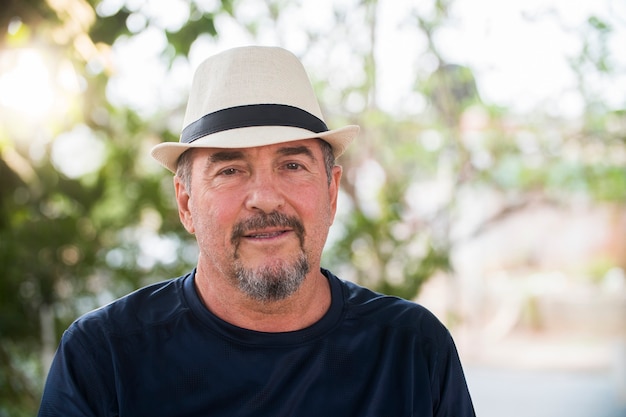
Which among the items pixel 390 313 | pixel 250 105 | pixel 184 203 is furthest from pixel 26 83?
pixel 390 313

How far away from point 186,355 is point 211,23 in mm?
1442

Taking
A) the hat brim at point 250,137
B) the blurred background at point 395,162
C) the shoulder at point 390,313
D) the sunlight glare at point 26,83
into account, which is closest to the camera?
the hat brim at point 250,137

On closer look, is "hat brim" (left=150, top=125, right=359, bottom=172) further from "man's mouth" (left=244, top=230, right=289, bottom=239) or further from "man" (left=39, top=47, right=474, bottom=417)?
"man's mouth" (left=244, top=230, right=289, bottom=239)

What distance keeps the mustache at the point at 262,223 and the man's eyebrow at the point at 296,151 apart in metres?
0.13

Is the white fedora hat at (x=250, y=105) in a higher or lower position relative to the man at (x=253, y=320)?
higher

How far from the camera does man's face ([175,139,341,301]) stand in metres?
1.37

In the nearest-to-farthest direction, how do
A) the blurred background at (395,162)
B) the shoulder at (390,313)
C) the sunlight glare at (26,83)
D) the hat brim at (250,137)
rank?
1. the hat brim at (250,137)
2. the shoulder at (390,313)
3. the sunlight glare at (26,83)
4. the blurred background at (395,162)

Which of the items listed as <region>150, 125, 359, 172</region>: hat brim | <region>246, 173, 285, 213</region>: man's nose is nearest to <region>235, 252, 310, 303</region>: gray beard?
<region>246, 173, 285, 213</region>: man's nose

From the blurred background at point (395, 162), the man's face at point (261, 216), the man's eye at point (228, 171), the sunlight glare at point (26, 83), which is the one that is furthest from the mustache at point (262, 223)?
the sunlight glare at point (26, 83)

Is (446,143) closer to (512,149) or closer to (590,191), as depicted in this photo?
(512,149)

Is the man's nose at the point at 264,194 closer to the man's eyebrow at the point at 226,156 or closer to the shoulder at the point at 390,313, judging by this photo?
the man's eyebrow at the point at 226,156

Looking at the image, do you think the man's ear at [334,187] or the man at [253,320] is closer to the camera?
the man at [253,320]

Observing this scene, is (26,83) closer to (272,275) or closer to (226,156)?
(226,156)

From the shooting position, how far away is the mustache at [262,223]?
136 cm
